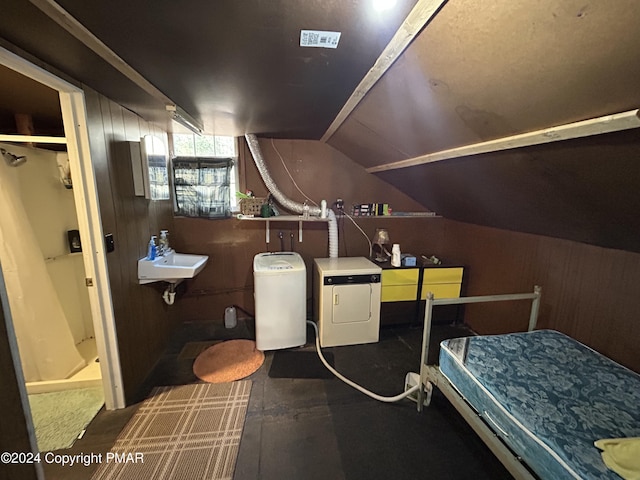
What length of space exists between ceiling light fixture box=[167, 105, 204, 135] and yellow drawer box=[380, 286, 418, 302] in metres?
2.42

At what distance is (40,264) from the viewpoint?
7.03ft

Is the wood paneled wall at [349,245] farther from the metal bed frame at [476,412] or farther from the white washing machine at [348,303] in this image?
the white washing machine at [348,303]

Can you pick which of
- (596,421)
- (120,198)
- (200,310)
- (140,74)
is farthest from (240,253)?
(596,421)

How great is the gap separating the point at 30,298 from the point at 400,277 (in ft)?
10.6

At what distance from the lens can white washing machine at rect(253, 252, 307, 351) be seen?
102 inches

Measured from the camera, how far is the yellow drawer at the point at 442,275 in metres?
2.98

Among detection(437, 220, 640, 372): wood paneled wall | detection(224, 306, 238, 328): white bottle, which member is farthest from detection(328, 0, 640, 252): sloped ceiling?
detection(224, 306, 238, 328): white bottle

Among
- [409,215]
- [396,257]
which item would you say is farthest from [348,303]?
[409,215]

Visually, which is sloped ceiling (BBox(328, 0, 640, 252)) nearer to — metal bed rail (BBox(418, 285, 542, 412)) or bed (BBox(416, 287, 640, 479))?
metal bed rail (BBox(418, 285, 542, 412))

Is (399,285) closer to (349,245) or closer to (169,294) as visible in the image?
(349,245)

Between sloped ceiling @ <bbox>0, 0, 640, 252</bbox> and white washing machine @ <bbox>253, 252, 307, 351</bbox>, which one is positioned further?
white washing machine @ <bbox>253, 252, 307, 351</bbox>

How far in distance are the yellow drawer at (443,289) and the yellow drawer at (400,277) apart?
154 millimetres

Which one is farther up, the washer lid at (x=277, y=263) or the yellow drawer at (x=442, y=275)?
the washer lid at (x=277, y=263)

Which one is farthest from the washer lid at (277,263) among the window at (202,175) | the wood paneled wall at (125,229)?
the wood paneled wall at (125,229)
